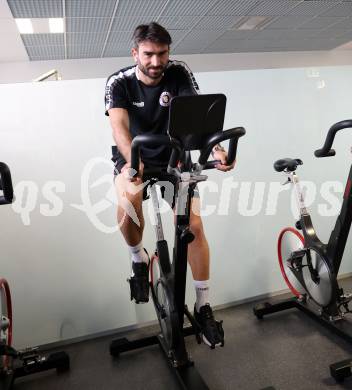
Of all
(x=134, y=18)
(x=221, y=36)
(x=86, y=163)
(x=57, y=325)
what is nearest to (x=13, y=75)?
(x=134, y=18)

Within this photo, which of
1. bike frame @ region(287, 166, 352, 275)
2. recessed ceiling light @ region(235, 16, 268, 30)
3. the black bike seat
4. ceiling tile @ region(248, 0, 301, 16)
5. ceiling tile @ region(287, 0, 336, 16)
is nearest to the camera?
bike frame @ region(287, 166, 352, 275)

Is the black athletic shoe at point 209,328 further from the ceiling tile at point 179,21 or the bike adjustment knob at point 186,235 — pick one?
the ceiling tile at point 179,21

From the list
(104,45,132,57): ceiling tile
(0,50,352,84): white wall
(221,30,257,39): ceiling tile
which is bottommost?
(0,50,352,84): white wall

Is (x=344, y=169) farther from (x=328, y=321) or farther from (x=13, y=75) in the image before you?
(x=13, y=75)

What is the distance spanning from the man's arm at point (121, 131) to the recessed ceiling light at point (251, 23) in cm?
545

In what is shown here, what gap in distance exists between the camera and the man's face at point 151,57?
1.71 meters

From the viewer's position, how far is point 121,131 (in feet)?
5.77

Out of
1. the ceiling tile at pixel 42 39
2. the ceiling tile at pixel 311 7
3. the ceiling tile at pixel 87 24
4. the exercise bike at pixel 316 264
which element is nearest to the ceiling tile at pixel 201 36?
the ceiling tile at pixel 311 7

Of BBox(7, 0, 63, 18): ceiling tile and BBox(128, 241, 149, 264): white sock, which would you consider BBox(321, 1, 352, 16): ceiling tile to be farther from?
BBox(128, 241, 149, 264): white sock

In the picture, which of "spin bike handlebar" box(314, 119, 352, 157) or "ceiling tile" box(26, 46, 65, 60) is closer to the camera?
"spin bike handlebar" box(314, 119, 352, 157)

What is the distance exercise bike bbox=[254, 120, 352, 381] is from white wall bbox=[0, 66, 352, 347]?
0.33 metres

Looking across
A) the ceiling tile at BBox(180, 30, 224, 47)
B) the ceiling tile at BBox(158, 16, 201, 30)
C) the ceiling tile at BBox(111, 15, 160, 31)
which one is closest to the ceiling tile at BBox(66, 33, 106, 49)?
the ceiling tile at BBox(111, 15, 160, 31)

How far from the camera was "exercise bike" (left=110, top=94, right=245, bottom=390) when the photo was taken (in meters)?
1.29

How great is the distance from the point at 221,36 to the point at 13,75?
410 centimetres
